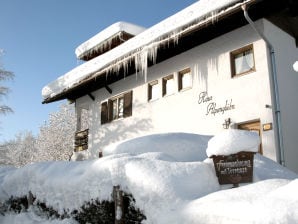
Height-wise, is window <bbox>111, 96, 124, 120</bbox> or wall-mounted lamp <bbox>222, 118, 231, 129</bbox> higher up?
window <bbox>111, 96, 124, 120</bbox>

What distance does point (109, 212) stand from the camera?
4.71 meters

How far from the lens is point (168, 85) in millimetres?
12031

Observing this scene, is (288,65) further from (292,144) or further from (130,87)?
(130,87)

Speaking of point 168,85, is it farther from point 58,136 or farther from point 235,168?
point 58,136

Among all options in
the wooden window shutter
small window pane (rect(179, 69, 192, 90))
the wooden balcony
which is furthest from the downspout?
the wooden balcony

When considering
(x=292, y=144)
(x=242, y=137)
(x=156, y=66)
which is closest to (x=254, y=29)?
(x=292, y=144)

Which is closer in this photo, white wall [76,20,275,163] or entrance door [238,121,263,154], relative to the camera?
entrance door [238,121,263,154]

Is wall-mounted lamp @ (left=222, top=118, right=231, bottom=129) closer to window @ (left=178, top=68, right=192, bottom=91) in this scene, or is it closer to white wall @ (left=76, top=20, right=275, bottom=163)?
white wall @ (left=76, top=20, right=275, bottom=163)

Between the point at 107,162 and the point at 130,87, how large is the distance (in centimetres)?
874

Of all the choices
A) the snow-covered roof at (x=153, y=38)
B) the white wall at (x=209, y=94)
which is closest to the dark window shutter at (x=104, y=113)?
the white wall at (x=209, y=94)

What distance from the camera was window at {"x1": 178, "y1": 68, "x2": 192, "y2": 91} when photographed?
1135 centimetres

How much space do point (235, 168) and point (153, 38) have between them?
6893 millimetres

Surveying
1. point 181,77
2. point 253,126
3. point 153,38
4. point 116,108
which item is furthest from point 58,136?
point 253,126

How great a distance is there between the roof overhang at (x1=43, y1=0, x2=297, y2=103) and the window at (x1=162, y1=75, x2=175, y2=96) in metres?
0.74
